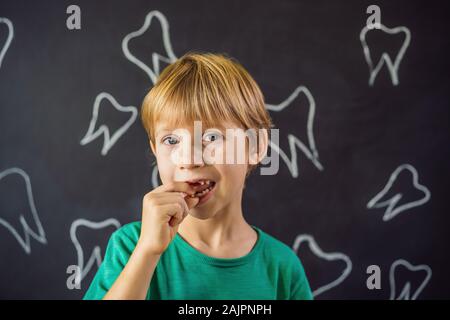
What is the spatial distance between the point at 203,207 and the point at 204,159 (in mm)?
70

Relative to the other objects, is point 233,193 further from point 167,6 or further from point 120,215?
point 167,6

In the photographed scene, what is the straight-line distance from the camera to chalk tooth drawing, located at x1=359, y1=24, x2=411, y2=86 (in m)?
1.51

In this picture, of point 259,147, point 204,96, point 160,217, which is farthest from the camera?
point 259,147

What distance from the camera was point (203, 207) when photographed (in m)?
0.63

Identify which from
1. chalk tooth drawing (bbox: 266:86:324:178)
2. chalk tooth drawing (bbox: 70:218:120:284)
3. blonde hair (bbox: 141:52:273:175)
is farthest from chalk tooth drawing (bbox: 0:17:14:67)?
blonde hair (bbox: 141:52:273:175)

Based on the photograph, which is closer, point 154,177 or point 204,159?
point 204,159

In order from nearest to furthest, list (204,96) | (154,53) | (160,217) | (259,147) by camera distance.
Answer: (160,217) < (204,96) < (259,147) < (154,53)

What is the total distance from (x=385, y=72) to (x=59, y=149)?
3.67 feet

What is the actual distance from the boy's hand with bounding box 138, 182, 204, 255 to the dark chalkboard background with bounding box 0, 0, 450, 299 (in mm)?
957

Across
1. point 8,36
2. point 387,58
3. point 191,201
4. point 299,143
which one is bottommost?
point 191,201

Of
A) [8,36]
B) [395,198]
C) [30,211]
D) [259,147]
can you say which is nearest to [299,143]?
[395,198]

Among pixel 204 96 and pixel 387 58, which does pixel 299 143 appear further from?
pixel 204 96

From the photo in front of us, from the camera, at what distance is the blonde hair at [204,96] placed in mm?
619

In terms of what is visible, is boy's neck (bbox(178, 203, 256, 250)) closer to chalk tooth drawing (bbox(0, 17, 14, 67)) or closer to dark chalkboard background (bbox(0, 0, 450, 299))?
dark chalkboard background (bbox(0, 0, 450, 299))
